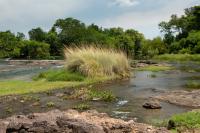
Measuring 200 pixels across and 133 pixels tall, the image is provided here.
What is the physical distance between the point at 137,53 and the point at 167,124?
307ft

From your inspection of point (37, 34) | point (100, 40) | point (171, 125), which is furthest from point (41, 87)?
point (37, 34)

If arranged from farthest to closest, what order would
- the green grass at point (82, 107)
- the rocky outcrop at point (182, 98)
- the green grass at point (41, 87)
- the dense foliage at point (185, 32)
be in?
1. the dense foliage at point (185, 32)
2. the green grass at point (41, 87)
3. the rocky outcrop at point (182, 98)
4. the green grass at point (82, 107)

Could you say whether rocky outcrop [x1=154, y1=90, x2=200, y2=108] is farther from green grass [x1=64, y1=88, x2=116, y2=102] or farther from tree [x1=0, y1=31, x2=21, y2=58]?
tree [x1=0, y1=31, x2=21, y2=58]

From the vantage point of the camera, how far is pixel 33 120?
9203 mm

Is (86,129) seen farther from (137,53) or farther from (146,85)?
(137,53)

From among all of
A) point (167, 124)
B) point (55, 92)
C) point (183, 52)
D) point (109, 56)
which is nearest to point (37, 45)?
point (183, 52)

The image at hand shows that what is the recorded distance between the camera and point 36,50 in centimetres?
9962

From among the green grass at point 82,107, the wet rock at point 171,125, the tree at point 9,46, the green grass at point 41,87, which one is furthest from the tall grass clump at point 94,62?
the tree at point 9,46

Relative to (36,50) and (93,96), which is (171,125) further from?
(36,50)

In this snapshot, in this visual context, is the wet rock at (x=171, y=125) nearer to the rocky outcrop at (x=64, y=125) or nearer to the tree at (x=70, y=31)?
the rocky outcrop at (x=64, y=125)

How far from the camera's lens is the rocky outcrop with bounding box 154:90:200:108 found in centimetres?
1620

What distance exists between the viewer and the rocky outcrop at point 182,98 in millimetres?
16203

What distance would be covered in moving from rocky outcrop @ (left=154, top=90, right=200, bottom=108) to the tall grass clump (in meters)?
8.95

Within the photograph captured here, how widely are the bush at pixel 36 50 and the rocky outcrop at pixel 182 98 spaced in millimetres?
80475
